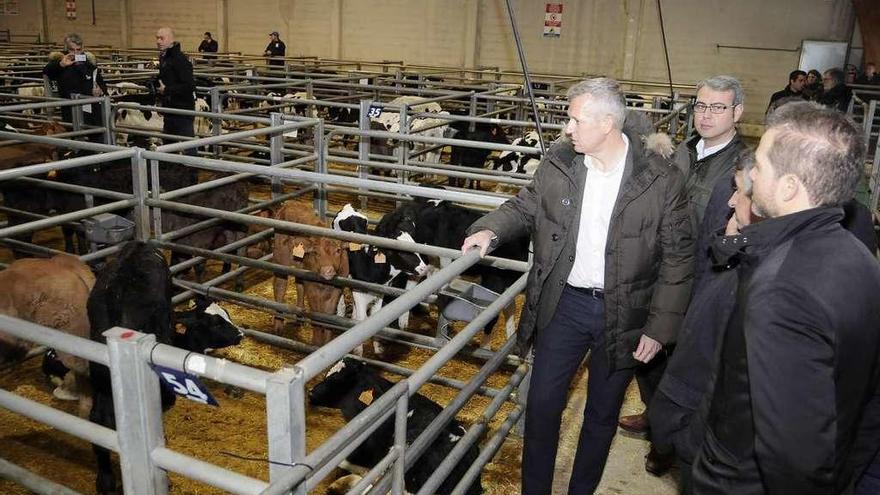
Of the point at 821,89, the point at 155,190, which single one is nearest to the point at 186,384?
the point at 155,190

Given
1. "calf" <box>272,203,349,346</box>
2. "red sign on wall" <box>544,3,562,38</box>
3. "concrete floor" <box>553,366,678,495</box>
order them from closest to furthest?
1. "concrete floor" <box>553,366,678,495</box>
2. "calf" <box>272,203,349,346</box>
3. "red sign on wall" <box>544,3,562,38</box>

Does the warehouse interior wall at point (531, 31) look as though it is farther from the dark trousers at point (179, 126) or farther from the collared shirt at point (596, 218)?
the collared shirt at point (596, 218)

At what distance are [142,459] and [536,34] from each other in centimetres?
1703

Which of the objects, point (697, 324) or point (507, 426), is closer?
point (697, 324)

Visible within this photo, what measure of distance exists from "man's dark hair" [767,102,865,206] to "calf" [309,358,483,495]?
75.3 inches

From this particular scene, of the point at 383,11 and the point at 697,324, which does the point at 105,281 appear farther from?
the point at 383,11

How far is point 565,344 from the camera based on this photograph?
268 cm

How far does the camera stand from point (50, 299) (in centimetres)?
352

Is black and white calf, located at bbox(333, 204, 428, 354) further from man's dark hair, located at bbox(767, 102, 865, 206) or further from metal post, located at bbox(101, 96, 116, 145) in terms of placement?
man's dark hair, located at bbox(767, 102, 865, 206)

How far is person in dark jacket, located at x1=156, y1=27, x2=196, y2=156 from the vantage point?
7559 millimetres

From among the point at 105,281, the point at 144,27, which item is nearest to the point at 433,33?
the point at 144,27

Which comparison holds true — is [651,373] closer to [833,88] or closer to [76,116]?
[76,116]

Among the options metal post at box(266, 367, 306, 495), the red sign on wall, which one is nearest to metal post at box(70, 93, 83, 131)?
metal post at box(266, 367, 306, 495)

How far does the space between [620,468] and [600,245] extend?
1.62 m
